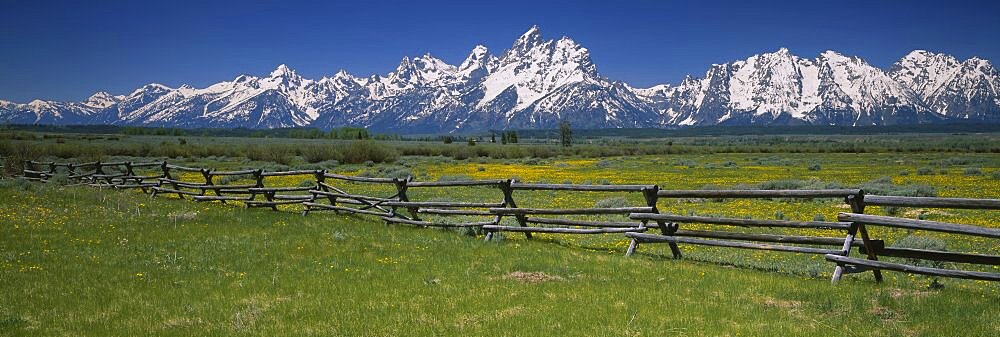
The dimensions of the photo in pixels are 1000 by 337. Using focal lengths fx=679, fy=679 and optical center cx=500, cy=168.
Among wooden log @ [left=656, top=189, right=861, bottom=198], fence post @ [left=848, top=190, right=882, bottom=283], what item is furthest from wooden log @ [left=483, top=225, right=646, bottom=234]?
fence post @ [left=848, top=190, right=882, bottom=283]

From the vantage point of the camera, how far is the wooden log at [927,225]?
8.35 meters

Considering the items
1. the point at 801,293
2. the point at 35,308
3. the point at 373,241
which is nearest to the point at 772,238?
the point at 801,293

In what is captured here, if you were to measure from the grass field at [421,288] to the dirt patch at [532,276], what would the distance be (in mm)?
45

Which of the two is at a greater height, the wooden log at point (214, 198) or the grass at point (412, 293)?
the grass at point (412, 293)

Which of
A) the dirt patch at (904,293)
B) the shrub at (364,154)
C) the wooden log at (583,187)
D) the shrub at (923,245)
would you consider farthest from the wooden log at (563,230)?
the shrub at (364,154)

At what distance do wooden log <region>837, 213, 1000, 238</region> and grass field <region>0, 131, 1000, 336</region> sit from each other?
82 centimetres

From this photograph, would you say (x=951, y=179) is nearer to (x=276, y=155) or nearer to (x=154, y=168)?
(x=154, y=168)

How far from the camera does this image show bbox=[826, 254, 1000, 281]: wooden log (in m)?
8.42

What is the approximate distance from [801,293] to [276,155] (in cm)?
6809

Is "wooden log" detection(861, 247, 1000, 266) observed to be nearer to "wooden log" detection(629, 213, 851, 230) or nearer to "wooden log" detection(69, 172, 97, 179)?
"wooden log" detection(629, 213, 851, 230)

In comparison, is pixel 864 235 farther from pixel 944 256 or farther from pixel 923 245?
pixel 923 245

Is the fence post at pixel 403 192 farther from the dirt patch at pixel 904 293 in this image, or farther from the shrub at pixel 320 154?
the shrub at pixel 320 154

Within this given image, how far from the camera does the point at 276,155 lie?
233 ft

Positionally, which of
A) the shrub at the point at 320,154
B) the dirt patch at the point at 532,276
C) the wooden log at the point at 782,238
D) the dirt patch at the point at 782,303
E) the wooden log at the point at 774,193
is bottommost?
the shrub at the point at 320,154
